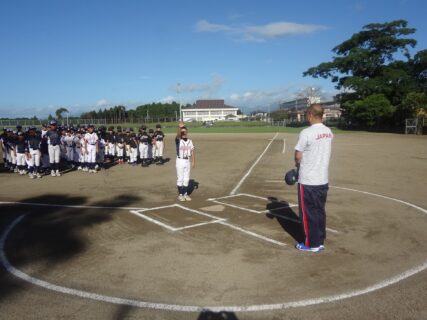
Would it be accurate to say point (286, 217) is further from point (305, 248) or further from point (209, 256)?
point (209, 256)

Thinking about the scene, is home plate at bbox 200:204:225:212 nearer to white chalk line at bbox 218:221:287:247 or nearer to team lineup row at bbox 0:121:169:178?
white chalk line at bbox 218:221:287:247

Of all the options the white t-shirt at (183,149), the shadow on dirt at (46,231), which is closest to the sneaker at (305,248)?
the shadow on dirt at (46,231)

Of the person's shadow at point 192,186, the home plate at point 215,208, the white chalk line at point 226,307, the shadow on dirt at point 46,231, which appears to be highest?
the person's shadow at point 192,186

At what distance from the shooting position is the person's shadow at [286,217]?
729 centimetres

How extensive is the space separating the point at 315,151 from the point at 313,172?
0.35 meters

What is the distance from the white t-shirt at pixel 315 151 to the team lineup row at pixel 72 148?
11.9 meters

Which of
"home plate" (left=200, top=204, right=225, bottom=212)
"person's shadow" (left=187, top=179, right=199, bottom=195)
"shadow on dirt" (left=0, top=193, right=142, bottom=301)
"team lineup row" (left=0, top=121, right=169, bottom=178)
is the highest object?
"team lineup row" (left=0, top=121, right=169, bottom=178)

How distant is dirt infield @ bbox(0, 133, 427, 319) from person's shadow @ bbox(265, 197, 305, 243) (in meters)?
0.04

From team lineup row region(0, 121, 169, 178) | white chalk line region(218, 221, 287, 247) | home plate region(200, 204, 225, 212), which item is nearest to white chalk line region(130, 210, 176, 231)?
white chalk line region(218, 221, 287, 247)

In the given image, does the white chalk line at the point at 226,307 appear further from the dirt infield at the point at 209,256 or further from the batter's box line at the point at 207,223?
the batter's box line at the point at 207,223

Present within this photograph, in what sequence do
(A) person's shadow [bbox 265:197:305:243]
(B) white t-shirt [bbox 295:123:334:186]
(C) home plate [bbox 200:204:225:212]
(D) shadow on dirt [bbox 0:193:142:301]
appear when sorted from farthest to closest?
(C) home plate [bbox 200:204:225:212] < (A) person's shadow [bbox 265:197:305:243] < (B) white t-shirt [bbox 295:123:334:186] < (D) shadow on dirt [bbox 0:193:142:301]

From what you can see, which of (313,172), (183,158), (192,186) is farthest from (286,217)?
(192,186)

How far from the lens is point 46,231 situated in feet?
25.0

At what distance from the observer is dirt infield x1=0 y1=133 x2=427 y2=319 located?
452cm
